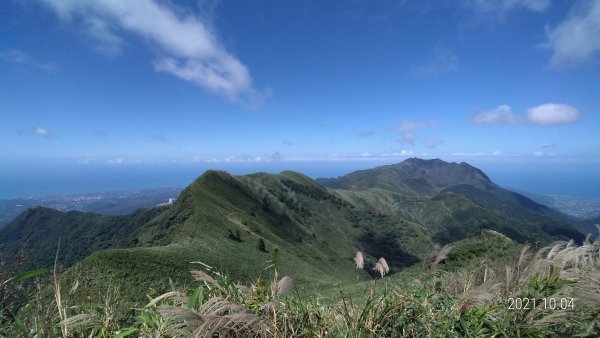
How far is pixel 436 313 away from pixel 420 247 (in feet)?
467

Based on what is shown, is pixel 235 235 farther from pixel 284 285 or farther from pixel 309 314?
pixel 309 314

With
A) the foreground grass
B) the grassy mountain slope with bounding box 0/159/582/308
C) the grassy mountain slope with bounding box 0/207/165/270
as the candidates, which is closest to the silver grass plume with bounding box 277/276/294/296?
the foreground grass

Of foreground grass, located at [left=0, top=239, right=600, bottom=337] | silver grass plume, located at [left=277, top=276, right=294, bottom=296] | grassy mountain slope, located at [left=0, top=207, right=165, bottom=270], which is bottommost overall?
Answer: grassy mountain slope, located at [left=0, top=207, right=165, bottom=270]

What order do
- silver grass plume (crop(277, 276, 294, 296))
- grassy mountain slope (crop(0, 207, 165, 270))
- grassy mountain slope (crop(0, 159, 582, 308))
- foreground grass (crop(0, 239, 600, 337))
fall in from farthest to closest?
grassy mountain slope (crop(0, 207, 165, 270))
grassy mountain slope (crop(0, 159, 582, 308))
silver grass plume (crop(277, 276, 294, 296))
foreground grass (crop(0, 239, 600, 337))

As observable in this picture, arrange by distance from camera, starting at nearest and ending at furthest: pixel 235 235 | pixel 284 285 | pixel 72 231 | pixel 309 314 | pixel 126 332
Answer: pixel 126 332
pixel 309 314
pixel 284 285
pixel 235 235
pixel 72 231

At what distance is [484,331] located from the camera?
306cm

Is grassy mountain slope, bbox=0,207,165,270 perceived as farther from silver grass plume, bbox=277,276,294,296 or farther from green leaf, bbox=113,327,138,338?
green leaf, bbox=113,327,138,338

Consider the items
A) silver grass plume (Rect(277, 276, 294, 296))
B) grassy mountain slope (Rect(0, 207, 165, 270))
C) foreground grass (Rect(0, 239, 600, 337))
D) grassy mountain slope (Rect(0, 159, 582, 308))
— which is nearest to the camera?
foreground grass (Rect(0, 239, 600, 337))

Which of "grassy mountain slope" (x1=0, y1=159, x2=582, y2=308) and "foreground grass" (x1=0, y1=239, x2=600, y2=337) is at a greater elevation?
"foreground grass" (x1=0, y1=239, x2=600, y2=337)

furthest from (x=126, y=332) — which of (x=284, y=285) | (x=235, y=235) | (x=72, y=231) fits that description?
(x=72, y=231)

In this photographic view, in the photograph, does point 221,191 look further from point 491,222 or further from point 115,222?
point 491,222

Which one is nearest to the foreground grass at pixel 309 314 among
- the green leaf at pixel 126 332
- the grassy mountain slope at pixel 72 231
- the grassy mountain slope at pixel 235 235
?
the green leaf at pixel 126 332

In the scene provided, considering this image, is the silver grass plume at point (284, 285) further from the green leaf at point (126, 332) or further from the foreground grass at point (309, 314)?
the green leaf at point (126, 332)

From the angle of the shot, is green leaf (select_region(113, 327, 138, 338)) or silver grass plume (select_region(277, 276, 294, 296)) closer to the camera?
green leaf (select_region(113, 327, 138, 338))
